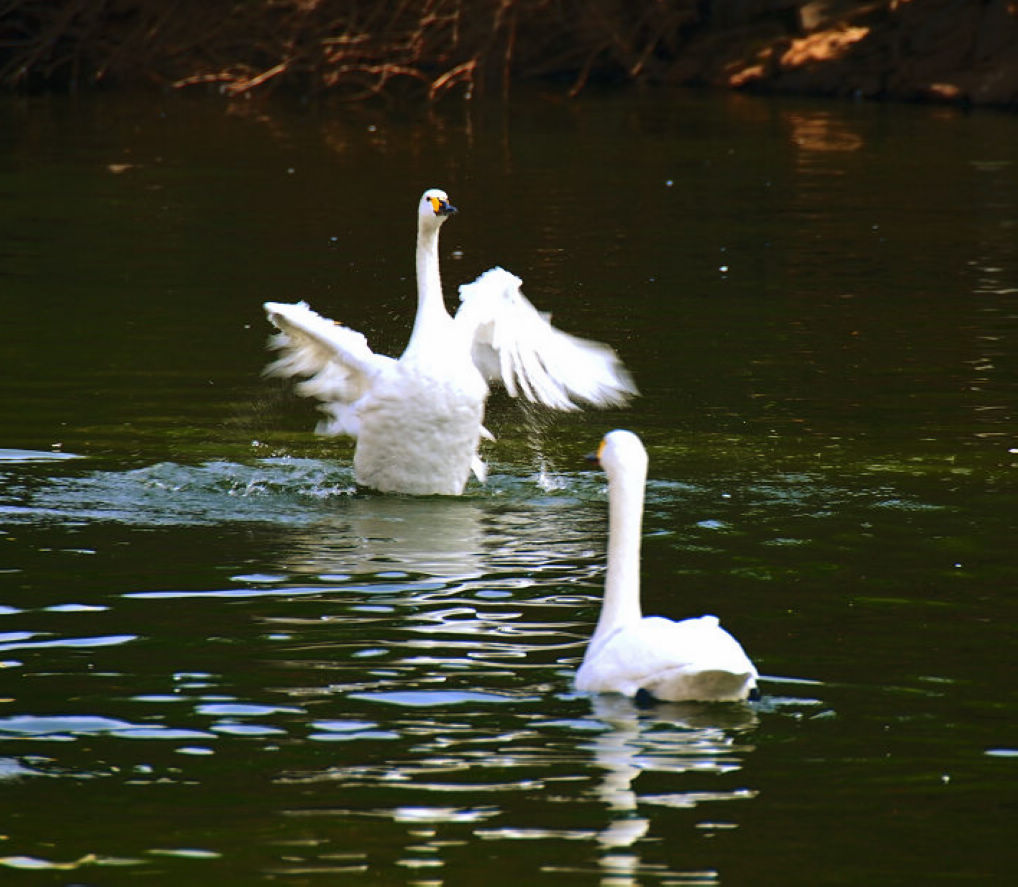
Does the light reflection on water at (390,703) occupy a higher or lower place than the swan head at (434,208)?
lower

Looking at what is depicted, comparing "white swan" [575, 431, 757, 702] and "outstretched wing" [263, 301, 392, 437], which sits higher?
"outstretched wing" [263, 301, 392, 437]

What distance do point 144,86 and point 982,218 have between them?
19.4 meters

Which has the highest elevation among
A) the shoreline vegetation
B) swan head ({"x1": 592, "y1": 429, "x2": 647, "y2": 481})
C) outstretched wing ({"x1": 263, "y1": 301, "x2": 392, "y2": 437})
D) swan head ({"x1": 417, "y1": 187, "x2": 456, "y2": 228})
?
the shoreline vegetation

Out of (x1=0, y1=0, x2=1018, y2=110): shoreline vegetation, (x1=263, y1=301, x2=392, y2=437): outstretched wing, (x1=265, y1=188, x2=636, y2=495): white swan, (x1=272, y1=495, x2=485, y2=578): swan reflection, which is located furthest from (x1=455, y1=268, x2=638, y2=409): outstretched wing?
(x1=0, y1=0, x2=1018, y2=110): shoreline vegetation

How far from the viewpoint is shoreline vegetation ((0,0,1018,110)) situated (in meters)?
32.7

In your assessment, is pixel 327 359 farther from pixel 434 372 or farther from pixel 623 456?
pixel 623 456

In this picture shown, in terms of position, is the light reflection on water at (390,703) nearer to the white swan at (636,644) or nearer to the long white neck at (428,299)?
the white swan at (636,644)

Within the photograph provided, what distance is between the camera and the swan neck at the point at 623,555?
686 cm

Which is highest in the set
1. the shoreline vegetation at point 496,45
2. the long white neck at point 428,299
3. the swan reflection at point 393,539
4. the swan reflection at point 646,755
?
the shoreline vegetation at point 496,45

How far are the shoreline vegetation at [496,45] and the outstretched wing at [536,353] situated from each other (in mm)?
21352

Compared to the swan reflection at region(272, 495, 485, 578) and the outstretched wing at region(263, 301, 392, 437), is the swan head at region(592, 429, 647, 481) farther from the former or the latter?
the outstretched wing at region(263, 301, 392, 437)

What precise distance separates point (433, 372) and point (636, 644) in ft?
13.7

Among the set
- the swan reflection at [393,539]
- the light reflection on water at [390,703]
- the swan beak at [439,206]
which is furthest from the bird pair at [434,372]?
the light reflection on water at [390,703]

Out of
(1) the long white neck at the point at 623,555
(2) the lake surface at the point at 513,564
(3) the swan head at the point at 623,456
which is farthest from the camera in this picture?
(3) the swan head at the point at 623,456
